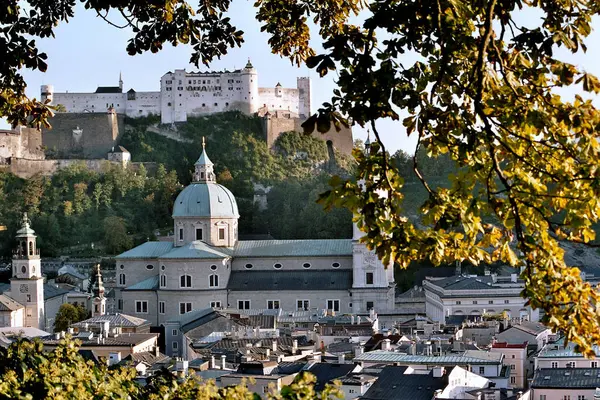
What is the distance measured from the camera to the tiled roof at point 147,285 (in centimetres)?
5000

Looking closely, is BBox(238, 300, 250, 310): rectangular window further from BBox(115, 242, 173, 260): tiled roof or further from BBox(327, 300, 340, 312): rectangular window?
BBox(115, 242, 173, 260): tiled roof

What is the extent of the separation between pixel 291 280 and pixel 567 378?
66.5ft

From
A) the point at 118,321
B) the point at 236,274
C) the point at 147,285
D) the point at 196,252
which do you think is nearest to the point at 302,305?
the point at 236,274

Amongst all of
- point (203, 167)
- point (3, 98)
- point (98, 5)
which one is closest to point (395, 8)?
Answer: point (98, 5)

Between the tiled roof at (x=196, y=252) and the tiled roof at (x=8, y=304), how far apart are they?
678 cm

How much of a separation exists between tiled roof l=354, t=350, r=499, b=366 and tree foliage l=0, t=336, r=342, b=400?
2491cm

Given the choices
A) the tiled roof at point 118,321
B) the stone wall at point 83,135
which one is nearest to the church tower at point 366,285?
the tiled roof at point 118,321

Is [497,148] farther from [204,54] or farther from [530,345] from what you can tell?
[530,345]

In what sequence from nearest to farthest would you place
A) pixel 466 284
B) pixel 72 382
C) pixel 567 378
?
pixel 72 382, pixel 567 378, pixel 466 284

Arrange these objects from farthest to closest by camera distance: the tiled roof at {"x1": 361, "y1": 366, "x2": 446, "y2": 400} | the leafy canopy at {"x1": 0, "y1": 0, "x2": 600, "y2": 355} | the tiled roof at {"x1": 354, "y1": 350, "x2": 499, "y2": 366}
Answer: the tiled roof at {"x1": 354, "y1": 350, "x2": 499, "y2": 366} < the tiled roof at {"x1": 361, "y1": 366, "x2": 446, "y2": 400} < the leafy canopy at {"x1": 0, "y1": 0, "x2": 600, "y2": 355}

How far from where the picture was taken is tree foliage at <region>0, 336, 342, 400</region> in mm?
6930

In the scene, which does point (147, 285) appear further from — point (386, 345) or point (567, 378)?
point (567, 378)

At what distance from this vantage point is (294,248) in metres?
51.2

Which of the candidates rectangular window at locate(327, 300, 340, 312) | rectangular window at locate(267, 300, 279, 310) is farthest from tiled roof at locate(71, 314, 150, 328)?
rectangular window at locate(327, 300, 340, 312)
